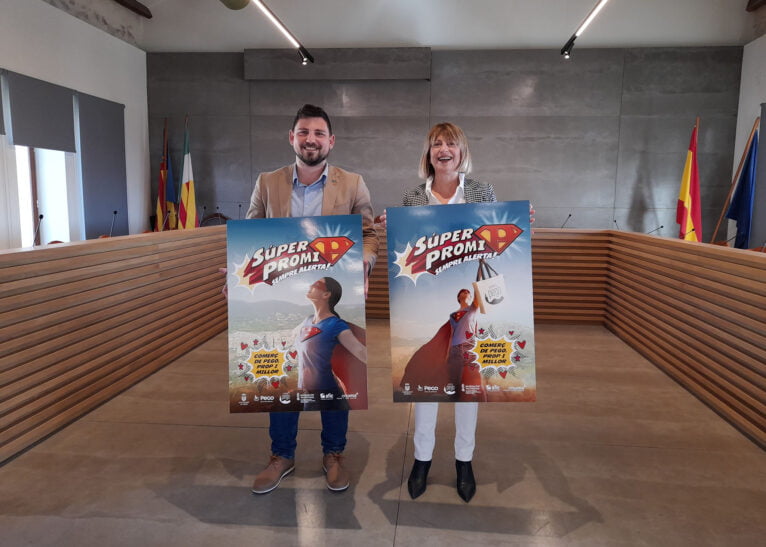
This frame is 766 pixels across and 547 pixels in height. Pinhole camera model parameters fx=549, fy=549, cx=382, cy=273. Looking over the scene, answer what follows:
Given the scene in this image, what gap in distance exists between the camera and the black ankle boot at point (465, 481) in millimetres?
2451

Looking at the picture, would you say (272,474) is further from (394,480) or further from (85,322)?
(85,322)

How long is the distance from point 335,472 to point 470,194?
1.43m

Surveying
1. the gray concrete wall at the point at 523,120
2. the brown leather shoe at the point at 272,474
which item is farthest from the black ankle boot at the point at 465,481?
the gray concrete wall at the point at 523,120

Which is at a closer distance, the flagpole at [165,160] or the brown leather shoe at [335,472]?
the brown leather shoe at [335,472]

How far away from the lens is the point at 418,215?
2.27 meters

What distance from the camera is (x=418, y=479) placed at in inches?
98.7

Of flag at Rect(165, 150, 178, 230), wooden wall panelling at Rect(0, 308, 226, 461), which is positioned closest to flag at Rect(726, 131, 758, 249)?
wooden wall panelling at Rect(0, 308, 226, 461)

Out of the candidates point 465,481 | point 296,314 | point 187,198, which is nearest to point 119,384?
point 296,314

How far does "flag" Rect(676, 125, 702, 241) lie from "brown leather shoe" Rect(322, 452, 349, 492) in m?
7.02

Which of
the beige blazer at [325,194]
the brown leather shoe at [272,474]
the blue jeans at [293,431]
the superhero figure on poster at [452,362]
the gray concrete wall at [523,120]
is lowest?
the brown leather shoe at [272,474]

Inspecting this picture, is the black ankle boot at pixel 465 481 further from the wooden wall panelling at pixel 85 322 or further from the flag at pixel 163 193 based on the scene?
the flag at pixel 163 193

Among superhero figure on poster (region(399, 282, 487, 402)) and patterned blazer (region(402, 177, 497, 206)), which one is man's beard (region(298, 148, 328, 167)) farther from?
superhero figure on poster (region(399, 282, 487, 402))

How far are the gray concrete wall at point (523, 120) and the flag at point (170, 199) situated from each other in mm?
466

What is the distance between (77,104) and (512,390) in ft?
24.0
